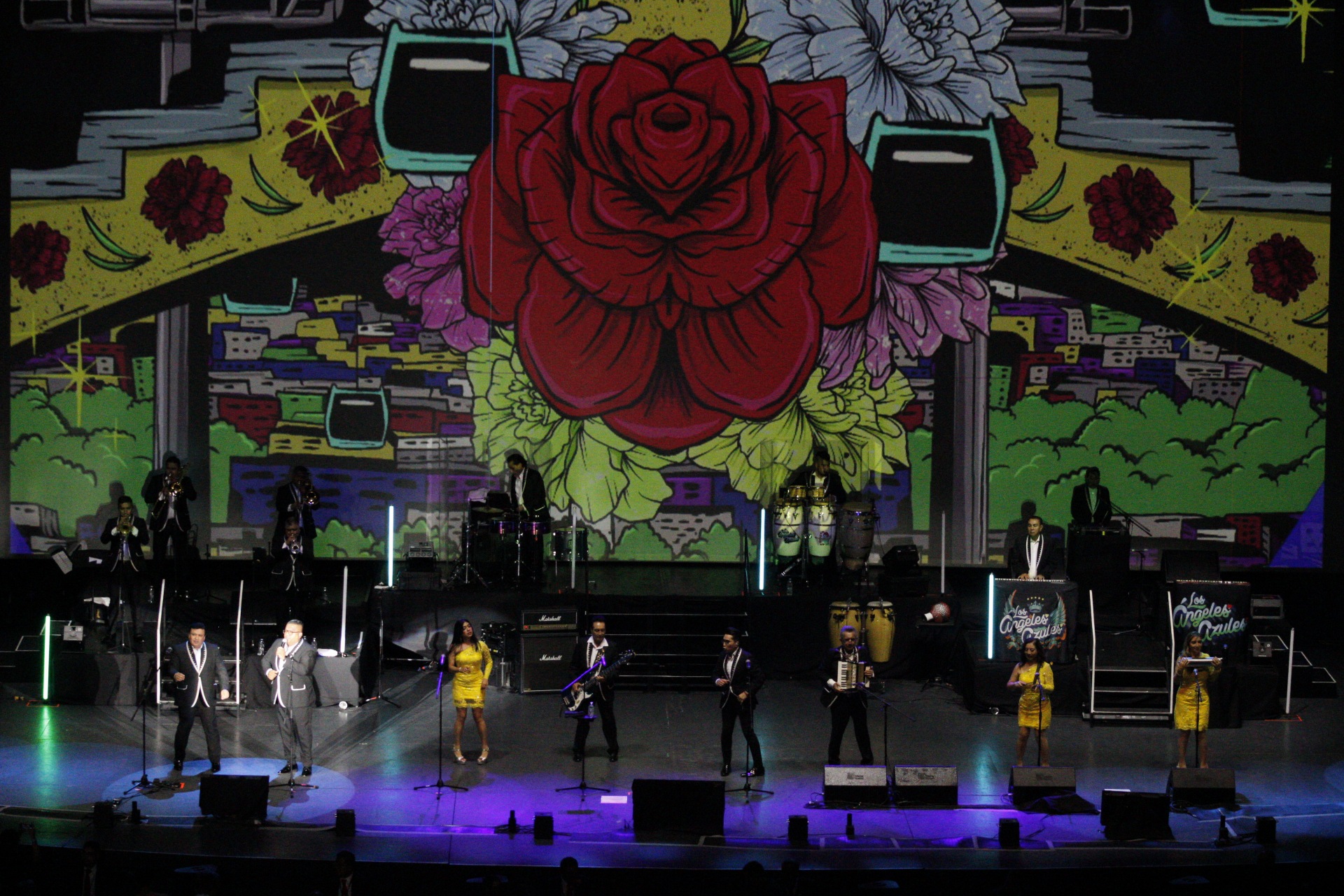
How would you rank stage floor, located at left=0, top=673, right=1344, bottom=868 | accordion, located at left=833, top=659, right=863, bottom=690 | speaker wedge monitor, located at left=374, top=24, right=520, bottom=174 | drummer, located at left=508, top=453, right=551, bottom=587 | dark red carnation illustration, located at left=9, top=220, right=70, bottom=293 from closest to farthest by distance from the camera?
stage floor, located at left=0, top=673, right=1344, bottom=868 → accordion, located at left=833, top=659, right=863, bottom=690 → drummer, located at left=508, top=453, right=551, bottom=587 → speaker wedge monitor, located at left=374, top=24, right=520, bottom=174 → dark red carnation illustration, located at left=9, top=220, right=70, bottom=293

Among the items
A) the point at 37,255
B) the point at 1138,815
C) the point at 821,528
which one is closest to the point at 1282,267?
the point at 821,528

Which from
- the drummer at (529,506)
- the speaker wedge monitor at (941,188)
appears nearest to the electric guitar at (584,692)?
the drummer at (529,506)

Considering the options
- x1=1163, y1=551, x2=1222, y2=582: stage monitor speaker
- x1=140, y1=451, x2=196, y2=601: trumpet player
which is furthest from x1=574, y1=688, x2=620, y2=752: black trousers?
x1=1163, y1=551, x2=1222, y2=582: stage monitor speaker

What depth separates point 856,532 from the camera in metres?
19.9

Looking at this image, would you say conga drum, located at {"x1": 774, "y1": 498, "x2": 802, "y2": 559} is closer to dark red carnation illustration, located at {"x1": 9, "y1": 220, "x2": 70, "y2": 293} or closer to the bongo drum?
the bongo drum

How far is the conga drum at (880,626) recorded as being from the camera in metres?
19.2

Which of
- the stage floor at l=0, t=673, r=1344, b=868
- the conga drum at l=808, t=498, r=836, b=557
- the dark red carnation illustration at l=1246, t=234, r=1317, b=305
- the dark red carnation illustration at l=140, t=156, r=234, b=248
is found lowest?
the stage floor at l=0, t=673, r=1344, b=868

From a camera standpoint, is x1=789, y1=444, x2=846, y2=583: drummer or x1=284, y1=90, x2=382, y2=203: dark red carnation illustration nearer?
x1=789, y1=444, x2=846, y2=583: drummer

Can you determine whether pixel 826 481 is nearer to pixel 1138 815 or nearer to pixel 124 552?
pixel 1138 815

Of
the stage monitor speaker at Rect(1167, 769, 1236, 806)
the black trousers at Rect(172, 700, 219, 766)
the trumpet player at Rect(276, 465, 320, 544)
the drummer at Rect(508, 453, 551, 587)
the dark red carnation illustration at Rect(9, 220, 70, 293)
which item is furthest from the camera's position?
the dark red carnation illustration at Rect(9, 220, 70, 293)

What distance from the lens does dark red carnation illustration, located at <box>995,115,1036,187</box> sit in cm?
2183

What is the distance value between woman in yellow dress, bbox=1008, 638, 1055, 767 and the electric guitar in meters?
3.87

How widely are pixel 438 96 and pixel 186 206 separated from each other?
3.78 meters

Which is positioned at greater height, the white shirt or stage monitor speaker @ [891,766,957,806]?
the white shirt
